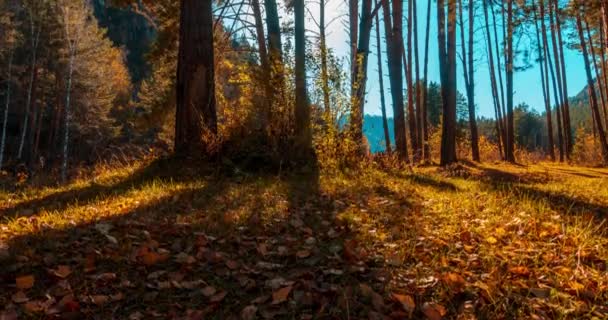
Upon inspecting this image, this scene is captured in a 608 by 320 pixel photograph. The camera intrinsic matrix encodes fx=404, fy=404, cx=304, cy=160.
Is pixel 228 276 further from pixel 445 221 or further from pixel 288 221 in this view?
pixel 445 221

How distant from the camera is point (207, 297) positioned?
210cm

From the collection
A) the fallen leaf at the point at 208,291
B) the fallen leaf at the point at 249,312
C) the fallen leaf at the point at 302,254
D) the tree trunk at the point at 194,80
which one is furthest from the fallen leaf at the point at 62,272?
the tree trunk at the point at 194,80

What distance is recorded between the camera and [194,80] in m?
5.92

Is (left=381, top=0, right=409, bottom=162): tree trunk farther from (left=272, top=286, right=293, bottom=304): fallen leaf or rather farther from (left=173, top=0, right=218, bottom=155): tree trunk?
(left=272, top=286, right=293, bottom=304): fallen leaf

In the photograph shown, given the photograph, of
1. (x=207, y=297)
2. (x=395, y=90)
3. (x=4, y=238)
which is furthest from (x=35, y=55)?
(x=207, y=297)

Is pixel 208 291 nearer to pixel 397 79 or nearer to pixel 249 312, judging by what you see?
pixel 249 312

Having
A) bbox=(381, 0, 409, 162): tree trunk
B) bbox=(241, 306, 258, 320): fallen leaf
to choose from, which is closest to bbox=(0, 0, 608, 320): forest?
bbox=(241, 306, 258, 320): fallen leaf

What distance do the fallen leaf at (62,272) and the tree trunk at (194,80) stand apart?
363cm

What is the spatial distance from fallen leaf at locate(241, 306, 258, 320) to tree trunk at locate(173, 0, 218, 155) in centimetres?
413

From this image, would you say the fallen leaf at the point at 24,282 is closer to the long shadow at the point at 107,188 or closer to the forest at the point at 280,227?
the forest at the point at 280,227

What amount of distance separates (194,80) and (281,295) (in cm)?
455

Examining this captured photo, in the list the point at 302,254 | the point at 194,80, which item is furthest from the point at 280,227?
the point at 194,80

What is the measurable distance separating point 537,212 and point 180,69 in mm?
4939

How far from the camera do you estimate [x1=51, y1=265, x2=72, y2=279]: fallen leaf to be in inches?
86.5
